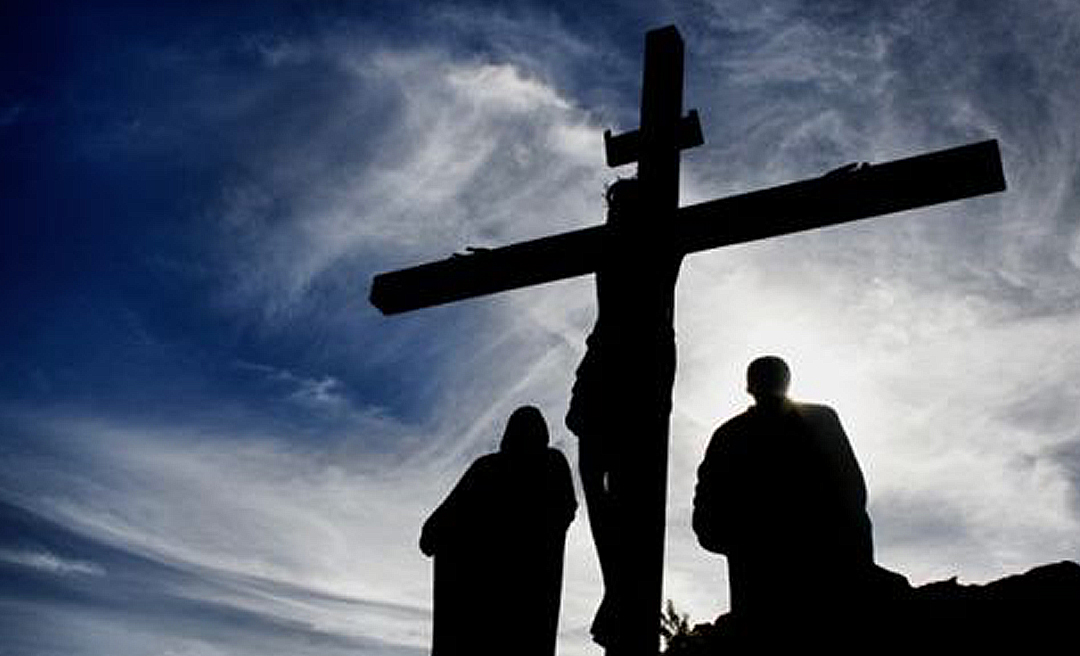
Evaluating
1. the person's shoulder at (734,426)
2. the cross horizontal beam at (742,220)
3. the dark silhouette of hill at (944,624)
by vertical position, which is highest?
the cross horizontal beam at (742,220)

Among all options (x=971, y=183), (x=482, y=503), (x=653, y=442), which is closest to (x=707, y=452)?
(x=653, y=442)

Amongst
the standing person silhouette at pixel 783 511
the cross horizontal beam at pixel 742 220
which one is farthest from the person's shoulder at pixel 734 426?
the cross horizontal beam at pixel 742 220

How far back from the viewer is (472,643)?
4742 millimetres

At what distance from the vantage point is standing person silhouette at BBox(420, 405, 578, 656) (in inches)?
188

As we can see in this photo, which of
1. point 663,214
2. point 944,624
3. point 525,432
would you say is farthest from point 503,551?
point 944,624

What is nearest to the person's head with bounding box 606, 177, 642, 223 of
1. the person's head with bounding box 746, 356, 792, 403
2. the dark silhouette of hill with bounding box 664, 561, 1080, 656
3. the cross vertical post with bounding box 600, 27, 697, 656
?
the cross vertical post with bounding box 600, 27, 697, 656

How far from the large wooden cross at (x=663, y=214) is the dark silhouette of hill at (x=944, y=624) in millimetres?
923

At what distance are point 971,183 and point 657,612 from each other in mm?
2757

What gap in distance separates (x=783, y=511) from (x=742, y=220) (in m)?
1.61

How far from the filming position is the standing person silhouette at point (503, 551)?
4.77m

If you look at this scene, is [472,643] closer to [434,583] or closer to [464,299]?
[434,583]

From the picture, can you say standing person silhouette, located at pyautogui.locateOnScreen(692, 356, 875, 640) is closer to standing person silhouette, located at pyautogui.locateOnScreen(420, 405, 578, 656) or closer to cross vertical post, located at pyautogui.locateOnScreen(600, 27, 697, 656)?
cross vertical post, located at pyautogui.locateOnScreen(600, 27, 697, 656)

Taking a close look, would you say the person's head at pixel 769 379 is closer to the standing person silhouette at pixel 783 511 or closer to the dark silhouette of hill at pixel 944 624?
the standing person silhouette at pixel 783 511

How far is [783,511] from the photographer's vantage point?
4316 mm
